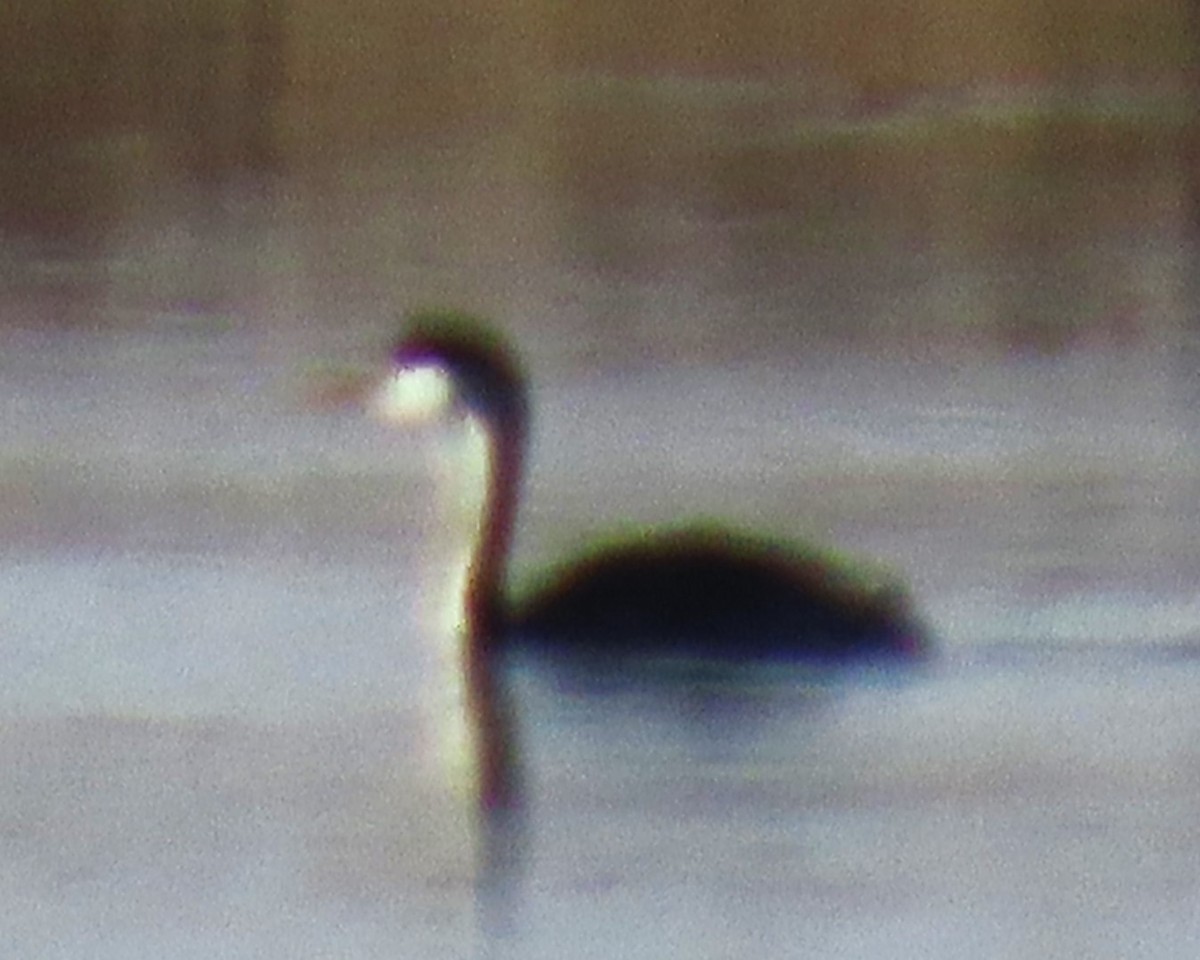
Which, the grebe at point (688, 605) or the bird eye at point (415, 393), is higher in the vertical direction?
the bird eye at point (415, 393)

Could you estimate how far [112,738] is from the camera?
1500 millimetres

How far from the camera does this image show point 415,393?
1705 mm

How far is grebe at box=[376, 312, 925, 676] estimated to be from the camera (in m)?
1.59

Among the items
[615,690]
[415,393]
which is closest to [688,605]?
[615,690]

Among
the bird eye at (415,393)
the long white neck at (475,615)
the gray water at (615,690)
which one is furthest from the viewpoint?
the bird eye at (415,393)

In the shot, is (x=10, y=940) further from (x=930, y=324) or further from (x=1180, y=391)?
(x=1180, y=391)

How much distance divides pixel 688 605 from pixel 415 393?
0.97 ft

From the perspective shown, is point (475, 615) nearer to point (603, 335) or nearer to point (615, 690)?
point (615, 690)

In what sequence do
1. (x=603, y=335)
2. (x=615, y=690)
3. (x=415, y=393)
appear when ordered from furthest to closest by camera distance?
(x=603, y=335) → (x=415, y=393) → (x=615, y=690)

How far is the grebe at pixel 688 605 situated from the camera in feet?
5.21

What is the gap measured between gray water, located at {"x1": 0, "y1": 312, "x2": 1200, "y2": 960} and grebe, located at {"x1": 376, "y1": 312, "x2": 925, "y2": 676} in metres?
0.04

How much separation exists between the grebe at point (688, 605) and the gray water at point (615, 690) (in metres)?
0.04

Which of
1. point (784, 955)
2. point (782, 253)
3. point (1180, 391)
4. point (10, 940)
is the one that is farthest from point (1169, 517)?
point (10, 940)

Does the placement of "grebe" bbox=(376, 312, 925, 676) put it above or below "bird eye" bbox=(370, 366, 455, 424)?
below
